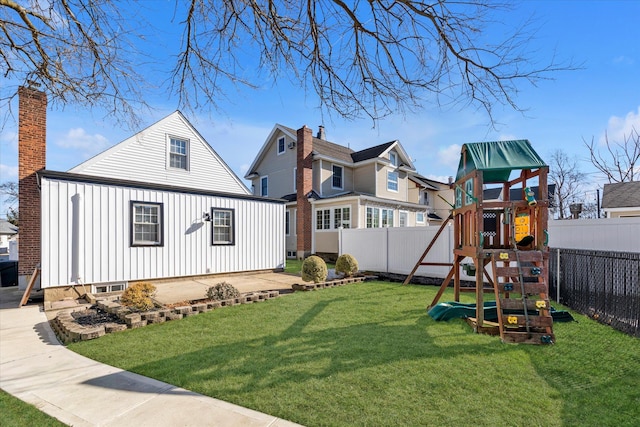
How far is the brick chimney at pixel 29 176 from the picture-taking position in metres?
9.59

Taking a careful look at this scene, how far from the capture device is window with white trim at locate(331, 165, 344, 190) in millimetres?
20409

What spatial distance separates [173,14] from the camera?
3.42 meters

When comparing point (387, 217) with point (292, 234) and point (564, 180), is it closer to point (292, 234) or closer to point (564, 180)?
point (292, 234)

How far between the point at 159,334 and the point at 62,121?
11.2 ft

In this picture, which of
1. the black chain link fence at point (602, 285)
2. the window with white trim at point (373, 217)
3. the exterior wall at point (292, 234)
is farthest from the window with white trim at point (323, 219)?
the black chain link fence at point (602, 285)

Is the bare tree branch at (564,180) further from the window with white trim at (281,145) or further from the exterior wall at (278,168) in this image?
the window with white trim at (281,145)

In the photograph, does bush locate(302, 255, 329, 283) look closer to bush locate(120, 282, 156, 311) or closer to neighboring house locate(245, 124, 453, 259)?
bush locate(120, 282, 156, 311)

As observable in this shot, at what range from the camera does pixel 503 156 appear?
573cm

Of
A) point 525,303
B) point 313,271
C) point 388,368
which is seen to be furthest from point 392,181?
point 388,368

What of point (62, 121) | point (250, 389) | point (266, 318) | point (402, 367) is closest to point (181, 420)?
point (250, 389)

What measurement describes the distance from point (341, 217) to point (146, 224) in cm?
1048

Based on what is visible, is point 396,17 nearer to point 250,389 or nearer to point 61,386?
point 250,389

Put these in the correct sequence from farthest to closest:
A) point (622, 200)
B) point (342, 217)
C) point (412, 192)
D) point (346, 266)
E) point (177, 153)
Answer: point (412, 192) → point (622, 200) → point (342, 217) → point (177, 153) → point (346, 266)

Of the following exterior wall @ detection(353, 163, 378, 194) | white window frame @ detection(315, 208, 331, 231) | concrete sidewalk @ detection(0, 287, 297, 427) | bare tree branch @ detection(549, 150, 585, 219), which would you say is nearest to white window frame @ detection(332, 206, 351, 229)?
white window frame @ detection(315, 208, 331, 231)
